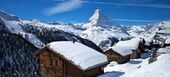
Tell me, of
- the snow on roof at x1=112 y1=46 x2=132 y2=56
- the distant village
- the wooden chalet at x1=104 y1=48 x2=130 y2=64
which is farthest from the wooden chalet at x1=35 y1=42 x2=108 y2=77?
the snow on roof at x1=112 y1=46 x2=132 y2=56

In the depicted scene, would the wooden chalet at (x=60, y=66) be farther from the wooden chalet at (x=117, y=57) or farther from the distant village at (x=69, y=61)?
the wooden chalet at (x=117, y=57)

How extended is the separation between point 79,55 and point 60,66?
3.51 meters

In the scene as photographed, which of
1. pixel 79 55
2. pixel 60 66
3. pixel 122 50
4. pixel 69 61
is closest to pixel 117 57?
pixel 122 50

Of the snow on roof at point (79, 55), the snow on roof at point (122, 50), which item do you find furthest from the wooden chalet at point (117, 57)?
the snow on roof at point (79, 55)

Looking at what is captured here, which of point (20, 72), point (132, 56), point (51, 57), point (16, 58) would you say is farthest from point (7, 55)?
point (51, 57)

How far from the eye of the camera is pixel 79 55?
112ft

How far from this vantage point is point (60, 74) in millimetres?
36094

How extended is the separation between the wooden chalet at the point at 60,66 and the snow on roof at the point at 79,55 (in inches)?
5.3

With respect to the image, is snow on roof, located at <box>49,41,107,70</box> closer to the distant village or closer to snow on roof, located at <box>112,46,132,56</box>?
the distant village

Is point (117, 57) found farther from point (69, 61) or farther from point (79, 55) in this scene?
point (69, 61)

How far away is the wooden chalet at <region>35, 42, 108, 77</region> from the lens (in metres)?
33.4

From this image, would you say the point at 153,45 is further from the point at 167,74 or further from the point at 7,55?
the point at 7,55

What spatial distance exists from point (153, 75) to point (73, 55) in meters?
12.7

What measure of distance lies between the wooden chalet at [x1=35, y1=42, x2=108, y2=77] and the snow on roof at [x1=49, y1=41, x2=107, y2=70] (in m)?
0.13
